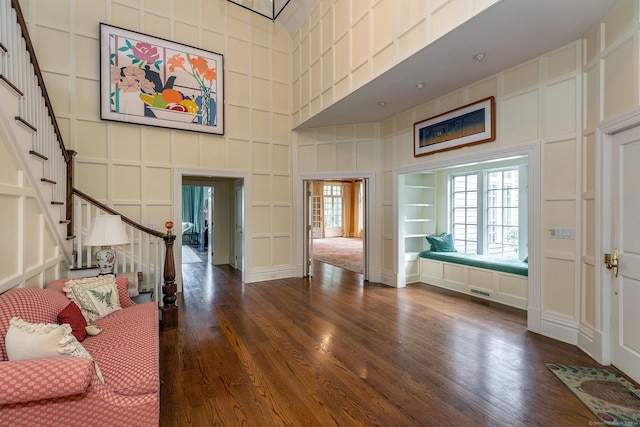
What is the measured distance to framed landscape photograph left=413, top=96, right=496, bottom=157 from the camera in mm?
3564

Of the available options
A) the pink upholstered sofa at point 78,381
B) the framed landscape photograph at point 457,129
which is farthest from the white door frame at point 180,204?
the framed landscape photograph at point 457,129

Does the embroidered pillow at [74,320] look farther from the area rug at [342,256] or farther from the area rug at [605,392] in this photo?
the area rug at [342,256]

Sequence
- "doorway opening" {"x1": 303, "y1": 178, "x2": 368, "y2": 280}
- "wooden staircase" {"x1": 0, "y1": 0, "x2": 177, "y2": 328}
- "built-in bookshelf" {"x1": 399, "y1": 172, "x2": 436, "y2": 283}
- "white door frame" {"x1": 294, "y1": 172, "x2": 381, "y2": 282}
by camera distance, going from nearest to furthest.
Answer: "wooden staircase" {"x1": 0, "y1": 0, "x2": 177, "y2": 328}, "built-in bookshelf" {"x1": 399, "y1": 172, "x2": 436, "y2": 283}, "white door frame" {"x1": 294, "y1": 172, "x2": 381, "y2": 282}, "doorway opening" {"x1": 303, "y1": 178, "x2": 368, "y2": 280}

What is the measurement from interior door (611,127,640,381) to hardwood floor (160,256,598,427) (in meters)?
0.34

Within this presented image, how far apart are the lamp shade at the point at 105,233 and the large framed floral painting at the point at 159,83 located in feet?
7.29

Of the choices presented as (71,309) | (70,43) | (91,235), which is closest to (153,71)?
(70,43)

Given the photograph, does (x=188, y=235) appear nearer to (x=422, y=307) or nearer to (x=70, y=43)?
(x=70, y=43)

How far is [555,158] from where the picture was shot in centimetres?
301

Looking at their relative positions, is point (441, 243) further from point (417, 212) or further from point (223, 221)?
point (223, 221)

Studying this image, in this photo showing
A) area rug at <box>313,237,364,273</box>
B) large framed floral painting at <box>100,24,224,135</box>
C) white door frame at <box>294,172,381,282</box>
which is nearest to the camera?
large framed floral painting at <box>100,24,224,135</box>

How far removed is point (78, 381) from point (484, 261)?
15.6 feet

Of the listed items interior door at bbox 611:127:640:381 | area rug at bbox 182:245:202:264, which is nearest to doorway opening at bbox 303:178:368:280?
area rug at bbox 182:245:202:264

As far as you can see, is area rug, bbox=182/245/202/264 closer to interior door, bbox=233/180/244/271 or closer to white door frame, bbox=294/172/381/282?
interior door, bbox=233/180/244/271

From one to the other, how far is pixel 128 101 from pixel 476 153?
5.00 metres
